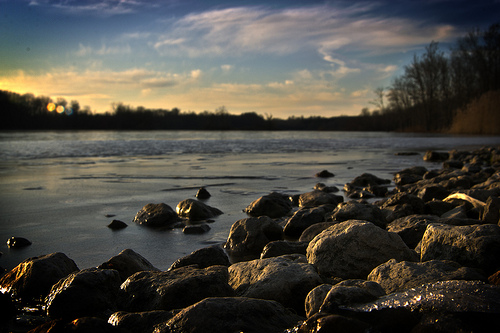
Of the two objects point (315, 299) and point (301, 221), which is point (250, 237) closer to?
point (301, 221)

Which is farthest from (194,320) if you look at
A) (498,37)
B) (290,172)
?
(498,37)

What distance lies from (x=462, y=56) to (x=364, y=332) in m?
52.0

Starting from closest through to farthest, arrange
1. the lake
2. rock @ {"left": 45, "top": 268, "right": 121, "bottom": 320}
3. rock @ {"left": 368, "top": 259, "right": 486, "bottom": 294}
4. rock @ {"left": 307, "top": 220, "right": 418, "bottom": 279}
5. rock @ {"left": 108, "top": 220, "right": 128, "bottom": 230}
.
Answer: rock @ {"left": 368, "top": 259, "right": 486, "bottom": 294}, rock @ {"left": 45, "top": 268, "right": 121, "bottom": 320}, rock @ {"left": 307, "top": 220, "right": 418, "bottom": 279}, the lake, rock @ {"left": 108, "top": 220, "right": 128, "bottom": 230}

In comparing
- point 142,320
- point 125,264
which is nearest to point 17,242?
point 125,264

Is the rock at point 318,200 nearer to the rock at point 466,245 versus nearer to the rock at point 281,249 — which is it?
the rock at point 281,249

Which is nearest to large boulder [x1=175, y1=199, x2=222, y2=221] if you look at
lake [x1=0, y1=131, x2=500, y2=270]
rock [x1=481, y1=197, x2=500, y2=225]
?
lake [x1=0, y1=131, x2=500, y2=270]

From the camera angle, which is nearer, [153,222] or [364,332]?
[364,332]

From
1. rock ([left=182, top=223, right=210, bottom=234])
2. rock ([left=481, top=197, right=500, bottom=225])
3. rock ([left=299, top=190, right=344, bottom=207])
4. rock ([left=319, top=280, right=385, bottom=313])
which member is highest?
rock ([left=481, top=197, right=500, bottom=225])

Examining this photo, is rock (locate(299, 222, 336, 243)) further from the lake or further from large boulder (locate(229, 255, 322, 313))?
large boulder (locate(229, 255, 322, 313))

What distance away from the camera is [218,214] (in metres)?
4.71

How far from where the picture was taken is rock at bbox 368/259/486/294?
2.11 m

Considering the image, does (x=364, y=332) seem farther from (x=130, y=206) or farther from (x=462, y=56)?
(x=462, y=56)

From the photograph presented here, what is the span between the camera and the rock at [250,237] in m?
3.40

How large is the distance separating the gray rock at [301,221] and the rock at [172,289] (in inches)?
64.0
